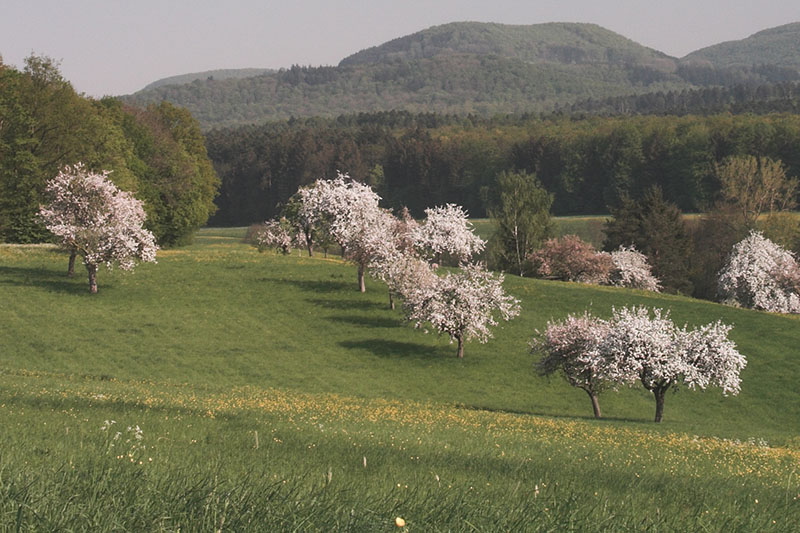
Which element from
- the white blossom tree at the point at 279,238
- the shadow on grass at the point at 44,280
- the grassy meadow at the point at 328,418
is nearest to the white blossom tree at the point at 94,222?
the shadow on grass at the point at 44,280

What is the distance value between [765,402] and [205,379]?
36.3 metres

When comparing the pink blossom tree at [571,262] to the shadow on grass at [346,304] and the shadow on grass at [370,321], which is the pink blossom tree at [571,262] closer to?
the shadow on grass at [346,304]

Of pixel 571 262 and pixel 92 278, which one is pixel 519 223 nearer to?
pixel 571 262

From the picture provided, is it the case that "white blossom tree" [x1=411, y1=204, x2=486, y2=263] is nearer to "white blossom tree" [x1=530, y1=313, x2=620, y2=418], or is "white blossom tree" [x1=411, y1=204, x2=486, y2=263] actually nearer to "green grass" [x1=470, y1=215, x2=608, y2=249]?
"white blossom tree" [x1=530, y1=313, x2=620, y2=418]

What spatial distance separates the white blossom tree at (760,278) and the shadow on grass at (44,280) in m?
71.9

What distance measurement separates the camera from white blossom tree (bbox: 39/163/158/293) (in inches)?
2263

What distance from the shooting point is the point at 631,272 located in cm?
9350

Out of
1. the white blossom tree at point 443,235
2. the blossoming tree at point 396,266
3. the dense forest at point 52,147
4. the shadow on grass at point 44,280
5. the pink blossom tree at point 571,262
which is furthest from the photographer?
the pink blossom tree at point 571,262

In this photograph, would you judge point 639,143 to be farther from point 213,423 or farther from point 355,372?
point 213,423

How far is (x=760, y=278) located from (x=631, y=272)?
48.9 ft

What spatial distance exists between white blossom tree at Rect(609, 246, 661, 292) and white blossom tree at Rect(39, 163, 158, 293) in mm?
59106

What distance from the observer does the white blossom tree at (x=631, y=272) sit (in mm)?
93375

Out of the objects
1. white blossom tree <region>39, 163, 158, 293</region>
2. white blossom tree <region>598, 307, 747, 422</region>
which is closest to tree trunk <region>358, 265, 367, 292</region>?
white blossom tree <region>39, 163, 158, 293</region>

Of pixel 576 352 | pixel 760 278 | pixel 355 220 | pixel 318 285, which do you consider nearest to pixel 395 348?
pixel 355 220
